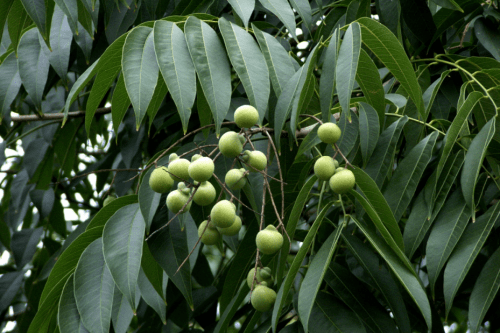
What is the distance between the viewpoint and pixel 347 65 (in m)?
0.86

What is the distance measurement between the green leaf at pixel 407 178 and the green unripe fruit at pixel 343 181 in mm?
196

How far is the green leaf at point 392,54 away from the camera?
935 mm

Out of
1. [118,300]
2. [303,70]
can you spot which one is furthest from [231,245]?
[303,70]

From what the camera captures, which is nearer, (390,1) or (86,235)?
(86,235)

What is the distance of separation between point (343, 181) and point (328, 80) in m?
0.19

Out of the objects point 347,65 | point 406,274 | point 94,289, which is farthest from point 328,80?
point 94,289

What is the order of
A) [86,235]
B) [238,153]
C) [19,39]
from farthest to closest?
[19,39], [86,235], [238,153]

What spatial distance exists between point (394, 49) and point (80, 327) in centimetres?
80

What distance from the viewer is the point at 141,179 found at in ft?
3.41

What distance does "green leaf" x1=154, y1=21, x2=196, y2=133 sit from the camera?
86cm

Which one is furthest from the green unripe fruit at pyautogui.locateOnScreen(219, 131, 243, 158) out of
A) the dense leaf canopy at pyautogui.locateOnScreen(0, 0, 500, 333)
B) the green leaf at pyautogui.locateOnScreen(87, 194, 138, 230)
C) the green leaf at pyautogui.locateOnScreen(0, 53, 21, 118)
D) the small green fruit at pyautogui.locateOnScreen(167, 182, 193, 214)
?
the green leaf at pyautogui.locateOnScreen(0, 53, 21, 118)

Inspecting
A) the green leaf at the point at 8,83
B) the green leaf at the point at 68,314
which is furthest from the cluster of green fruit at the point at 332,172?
the green leaf at the point at 8,83

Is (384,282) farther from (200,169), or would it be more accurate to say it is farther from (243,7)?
(243,7)

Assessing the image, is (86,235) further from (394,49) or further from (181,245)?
(394,49)
